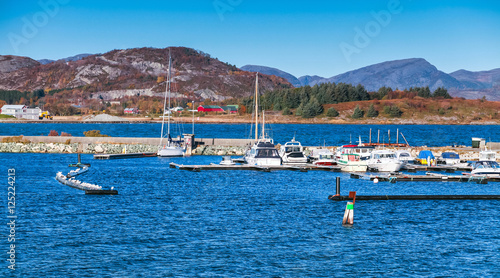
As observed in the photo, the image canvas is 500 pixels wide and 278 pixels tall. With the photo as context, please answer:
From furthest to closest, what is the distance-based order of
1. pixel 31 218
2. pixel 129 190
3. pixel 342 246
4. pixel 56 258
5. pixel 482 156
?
pixel 482 156, pixel 129 190, pixel 31 218, pixel 342 246, pixel 56 258

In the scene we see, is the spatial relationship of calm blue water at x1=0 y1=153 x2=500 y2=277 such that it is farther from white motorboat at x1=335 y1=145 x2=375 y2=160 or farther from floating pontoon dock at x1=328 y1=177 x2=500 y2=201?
white motorboat at x1=335 y1=145 x2=375 y2=160

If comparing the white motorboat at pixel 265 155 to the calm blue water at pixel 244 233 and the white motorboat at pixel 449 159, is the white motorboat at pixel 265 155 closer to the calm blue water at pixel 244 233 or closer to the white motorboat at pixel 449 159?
the calm blue water at pixel 244 233

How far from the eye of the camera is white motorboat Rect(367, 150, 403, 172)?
64.9 meters

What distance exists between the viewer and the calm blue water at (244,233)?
26969 millimetres

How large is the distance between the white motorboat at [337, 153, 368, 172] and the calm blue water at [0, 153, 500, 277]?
11.8 metres

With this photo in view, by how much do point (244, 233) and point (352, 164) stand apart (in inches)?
1400

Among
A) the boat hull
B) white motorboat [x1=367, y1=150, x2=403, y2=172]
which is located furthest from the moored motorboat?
the boat hull

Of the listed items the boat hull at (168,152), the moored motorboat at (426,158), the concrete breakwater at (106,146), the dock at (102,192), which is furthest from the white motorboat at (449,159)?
the dock at (102,192)

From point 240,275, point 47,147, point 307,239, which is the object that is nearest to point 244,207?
point 307,239

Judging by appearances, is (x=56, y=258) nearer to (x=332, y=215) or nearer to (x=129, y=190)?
(x=332, y=215)

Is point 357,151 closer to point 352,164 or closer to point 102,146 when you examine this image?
point 352,164

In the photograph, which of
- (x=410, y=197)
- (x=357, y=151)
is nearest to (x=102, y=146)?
(x=357, y=151)

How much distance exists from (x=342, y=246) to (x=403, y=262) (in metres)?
3.66

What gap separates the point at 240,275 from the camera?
2591cm
